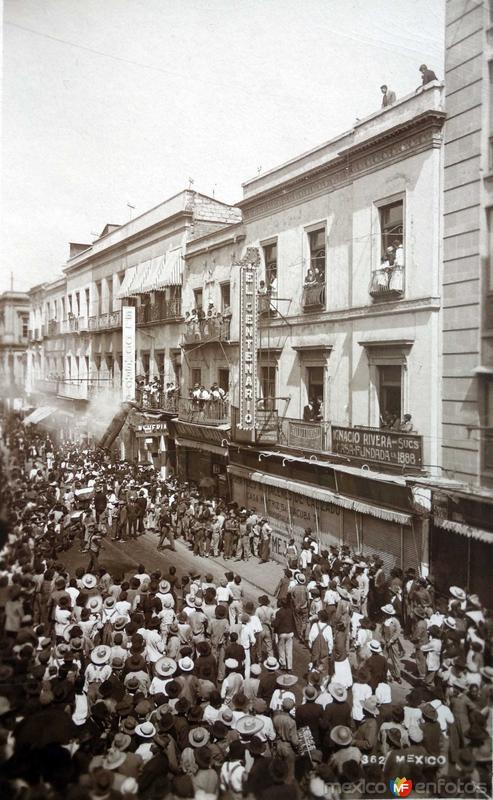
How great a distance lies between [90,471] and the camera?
1010 centimetres

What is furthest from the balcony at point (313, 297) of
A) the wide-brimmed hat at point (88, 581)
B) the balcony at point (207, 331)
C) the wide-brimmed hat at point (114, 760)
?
the wide-brimmed hat at point (114, 760)

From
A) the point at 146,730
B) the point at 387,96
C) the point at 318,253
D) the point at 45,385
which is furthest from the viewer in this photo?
the point at 318,253

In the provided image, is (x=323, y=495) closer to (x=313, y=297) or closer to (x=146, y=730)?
(x=313, y=297)

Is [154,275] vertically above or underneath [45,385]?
above

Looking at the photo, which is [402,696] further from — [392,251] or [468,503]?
[392,251]

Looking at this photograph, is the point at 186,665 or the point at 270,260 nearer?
the point at 186,665

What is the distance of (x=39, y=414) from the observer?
9.48 meters

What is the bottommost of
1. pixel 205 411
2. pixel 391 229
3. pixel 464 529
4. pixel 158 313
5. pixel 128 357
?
pixel 464 529

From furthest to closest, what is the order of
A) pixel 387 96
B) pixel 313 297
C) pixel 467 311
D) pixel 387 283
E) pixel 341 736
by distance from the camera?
pixel 313 297, pixel 387 283, pixel 387 96, pixel 467 311, pixel 341 736

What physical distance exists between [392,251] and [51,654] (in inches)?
338

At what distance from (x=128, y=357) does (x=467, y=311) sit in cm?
560

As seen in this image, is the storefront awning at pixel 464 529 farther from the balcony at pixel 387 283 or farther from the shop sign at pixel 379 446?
the balcony at pixel 387 283


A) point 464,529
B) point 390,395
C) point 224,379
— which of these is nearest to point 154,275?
point 224,379

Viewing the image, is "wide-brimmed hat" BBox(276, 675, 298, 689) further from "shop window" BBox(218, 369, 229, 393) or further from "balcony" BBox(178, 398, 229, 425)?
"shop window" BBox(218, 369, 229, 393)
